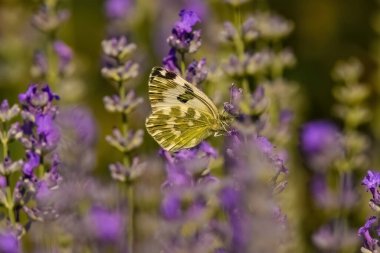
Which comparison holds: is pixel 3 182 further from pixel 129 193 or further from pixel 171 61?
pixel 171 61

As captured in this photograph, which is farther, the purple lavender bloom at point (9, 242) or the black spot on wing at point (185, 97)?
the black spot on wing at point (185, 97)

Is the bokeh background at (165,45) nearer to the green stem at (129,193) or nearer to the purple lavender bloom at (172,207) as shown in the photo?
the green stem at (129,193)

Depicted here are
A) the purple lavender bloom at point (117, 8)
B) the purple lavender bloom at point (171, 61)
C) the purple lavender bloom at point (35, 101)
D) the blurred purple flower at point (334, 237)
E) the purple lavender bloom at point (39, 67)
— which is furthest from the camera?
the purple lavender bloom at point (117, 8)

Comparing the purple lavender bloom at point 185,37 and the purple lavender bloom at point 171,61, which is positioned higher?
the purple lavender bloom at point 185,37

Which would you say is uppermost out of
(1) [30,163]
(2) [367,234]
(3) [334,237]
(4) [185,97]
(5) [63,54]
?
(5) [63,54]

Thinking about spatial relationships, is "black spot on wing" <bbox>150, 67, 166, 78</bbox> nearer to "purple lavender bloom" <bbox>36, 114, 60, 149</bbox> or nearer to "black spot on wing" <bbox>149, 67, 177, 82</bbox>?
"black spot on wing" <bbox>149, 67, 177, 82</bbox>

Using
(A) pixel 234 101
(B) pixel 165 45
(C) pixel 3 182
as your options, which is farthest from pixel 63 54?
(A) pixel 234 101

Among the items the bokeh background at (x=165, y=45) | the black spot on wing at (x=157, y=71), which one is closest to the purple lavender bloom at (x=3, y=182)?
the black spot on wing at (x=157, y=71)

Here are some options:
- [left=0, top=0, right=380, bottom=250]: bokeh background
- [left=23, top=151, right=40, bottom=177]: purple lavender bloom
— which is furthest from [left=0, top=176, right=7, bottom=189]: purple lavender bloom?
[left=0, top=0, right=380, bottom=250]: bokeh background
